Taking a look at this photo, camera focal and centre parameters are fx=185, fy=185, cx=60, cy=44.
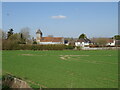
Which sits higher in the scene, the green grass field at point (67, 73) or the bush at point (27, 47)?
the bush at point (27, 47)

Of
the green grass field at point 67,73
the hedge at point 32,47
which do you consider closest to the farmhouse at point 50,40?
the hedge at point 32,47

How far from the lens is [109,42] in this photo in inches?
4360

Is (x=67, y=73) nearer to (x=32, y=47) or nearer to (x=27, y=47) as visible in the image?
(x=32, y=47)

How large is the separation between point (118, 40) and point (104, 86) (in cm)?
10431

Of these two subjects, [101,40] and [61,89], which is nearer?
[61,89]

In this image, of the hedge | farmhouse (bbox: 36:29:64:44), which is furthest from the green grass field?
farmhouse (bbox: 36:29:64:44)

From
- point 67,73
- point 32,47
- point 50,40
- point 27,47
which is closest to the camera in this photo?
point 67,73

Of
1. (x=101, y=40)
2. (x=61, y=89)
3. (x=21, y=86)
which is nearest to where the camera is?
(x=21, y=86)

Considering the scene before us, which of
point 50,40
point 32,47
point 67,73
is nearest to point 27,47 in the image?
point 32,47

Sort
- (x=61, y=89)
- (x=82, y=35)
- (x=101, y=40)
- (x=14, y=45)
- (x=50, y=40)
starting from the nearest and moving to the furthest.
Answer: (x=61, y=89)
(x=14, y=45)
(x=101, y=40)
(x=50, y=40)
(x=82, y=35)

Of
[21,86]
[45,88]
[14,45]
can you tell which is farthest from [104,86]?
[14,45]

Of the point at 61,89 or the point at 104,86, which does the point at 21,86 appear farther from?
the point at 104,86

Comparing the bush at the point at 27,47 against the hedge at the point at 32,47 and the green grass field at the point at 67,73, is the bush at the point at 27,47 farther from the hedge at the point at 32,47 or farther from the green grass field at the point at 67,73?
the green grass field at the point at 67,73

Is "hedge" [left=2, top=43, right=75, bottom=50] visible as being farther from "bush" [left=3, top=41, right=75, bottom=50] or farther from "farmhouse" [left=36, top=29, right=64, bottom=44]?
"farmhouse" [left=36, top=29, right=64, bottom=44]
